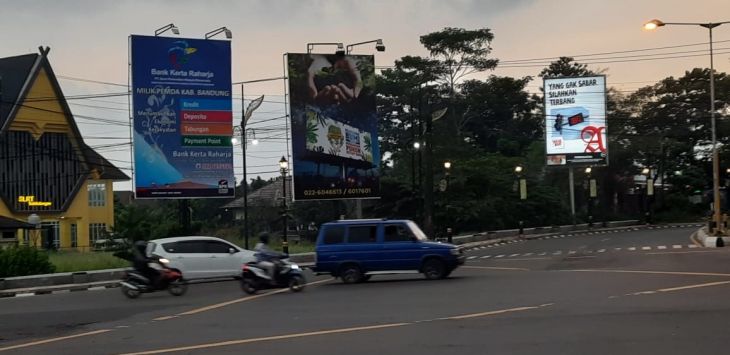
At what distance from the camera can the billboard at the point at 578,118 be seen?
63812 mm

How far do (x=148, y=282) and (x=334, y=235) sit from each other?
219 inches

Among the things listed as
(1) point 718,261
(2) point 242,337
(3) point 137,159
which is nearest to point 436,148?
(3) point 137,159

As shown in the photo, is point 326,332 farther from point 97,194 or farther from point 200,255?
point 97,194

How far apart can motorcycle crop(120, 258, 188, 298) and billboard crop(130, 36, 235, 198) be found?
13712 millimetres

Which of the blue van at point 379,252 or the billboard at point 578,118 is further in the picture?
the billboard at point 578,118

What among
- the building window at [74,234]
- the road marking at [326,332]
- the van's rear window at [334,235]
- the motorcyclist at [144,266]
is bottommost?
the building window at [74,234]

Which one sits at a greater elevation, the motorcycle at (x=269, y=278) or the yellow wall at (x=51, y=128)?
the yellow wall at (x=51, y=128)

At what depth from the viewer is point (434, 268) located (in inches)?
871

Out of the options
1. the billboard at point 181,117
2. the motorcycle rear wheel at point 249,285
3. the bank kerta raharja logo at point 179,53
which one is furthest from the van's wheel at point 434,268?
the bank kerta raharja logo at point 179,53

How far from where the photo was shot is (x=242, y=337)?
1160cm

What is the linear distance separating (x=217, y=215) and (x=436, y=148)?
37192mm

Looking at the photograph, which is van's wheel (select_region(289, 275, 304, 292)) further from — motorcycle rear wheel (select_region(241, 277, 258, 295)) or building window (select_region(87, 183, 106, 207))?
building window (select_region(87, 183, 106, 207))

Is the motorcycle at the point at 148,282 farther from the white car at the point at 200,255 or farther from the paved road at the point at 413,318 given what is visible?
the white car at the point at 200,255

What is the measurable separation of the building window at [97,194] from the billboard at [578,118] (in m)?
38.0
